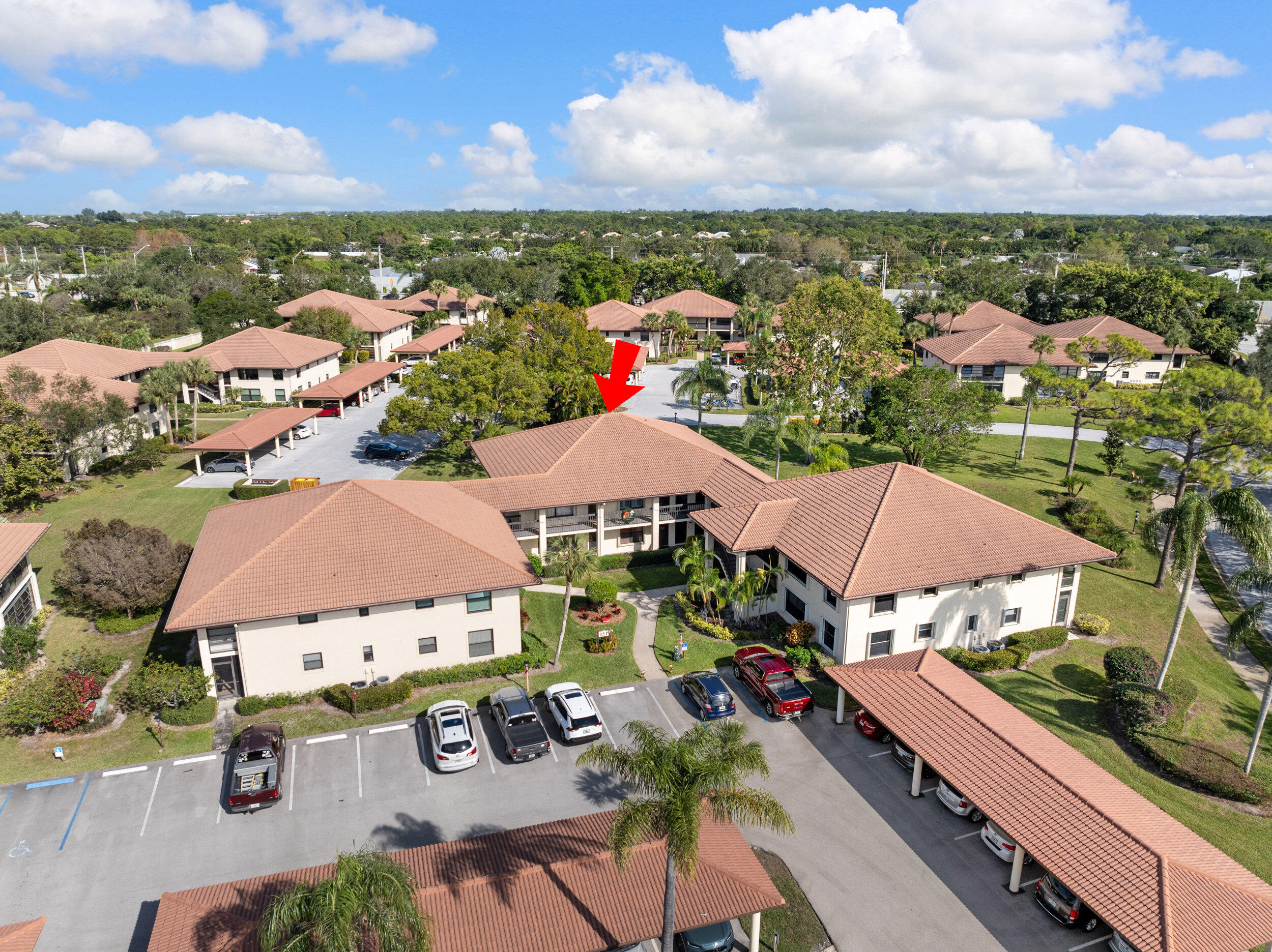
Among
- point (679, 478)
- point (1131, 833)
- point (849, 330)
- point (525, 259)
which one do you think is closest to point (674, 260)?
point (525, 259)

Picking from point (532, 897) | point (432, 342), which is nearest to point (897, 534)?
point (532, 897)

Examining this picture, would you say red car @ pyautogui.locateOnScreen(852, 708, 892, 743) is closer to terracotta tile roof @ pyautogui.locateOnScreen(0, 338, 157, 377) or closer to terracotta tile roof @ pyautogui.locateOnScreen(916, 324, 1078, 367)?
terracotta tile roof @ pyautogui.locateOnScreen(916, 324, 1078, 367)

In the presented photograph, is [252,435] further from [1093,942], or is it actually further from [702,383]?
[1093,942]

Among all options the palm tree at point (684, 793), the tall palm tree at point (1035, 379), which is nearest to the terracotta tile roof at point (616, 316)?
the tall palm tree at point (1035, 379)

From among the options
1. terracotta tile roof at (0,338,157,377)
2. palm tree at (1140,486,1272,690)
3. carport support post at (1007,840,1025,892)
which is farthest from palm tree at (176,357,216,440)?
palm tree at (1140,486,1272,690)

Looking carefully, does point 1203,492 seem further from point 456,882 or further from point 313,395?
point 313,395
